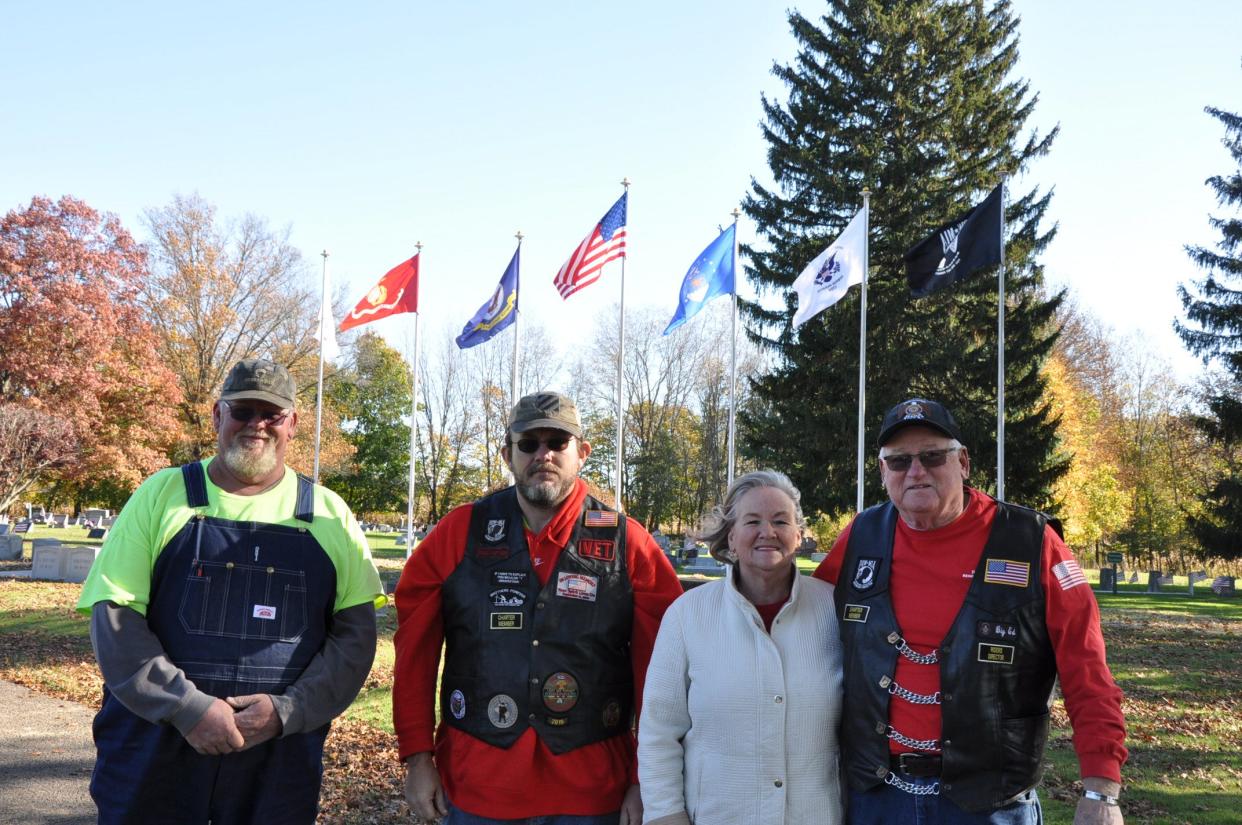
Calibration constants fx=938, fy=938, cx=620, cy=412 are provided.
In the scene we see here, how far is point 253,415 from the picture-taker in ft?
12.0

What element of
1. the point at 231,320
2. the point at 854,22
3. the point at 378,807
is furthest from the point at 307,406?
the point at 378,807

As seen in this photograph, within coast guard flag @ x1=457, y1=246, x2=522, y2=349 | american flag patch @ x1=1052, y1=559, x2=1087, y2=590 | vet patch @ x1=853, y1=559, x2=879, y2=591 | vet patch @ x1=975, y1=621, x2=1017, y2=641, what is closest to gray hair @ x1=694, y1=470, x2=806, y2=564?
vet patch @ x1=853, y1=559, x2=879, y2=591

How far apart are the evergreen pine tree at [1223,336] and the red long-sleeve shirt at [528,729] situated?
2661 centimetres

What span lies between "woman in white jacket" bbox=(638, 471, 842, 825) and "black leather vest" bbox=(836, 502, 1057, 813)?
0.36 feet

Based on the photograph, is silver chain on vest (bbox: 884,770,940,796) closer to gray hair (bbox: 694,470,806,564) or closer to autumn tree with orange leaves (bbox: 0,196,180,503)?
gray hair (bbox: 694,470,806,564)

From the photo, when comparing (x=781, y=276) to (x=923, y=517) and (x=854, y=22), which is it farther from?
(x=923, y=517)

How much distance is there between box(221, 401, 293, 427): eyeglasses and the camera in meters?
3.63

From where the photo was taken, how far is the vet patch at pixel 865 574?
3.33m

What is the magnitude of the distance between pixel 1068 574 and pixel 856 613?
721 mm

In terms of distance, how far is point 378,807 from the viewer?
6285 mm

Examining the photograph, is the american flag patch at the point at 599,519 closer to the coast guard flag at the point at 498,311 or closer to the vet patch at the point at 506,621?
the vet patch at the point at 506,621

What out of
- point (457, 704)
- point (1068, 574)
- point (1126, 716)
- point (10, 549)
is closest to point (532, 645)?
point (457, 704)

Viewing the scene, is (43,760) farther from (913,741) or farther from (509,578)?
(913,741)

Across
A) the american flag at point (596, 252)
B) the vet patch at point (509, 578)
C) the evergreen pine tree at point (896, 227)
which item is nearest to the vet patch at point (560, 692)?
the vet patch at point (509, 578)
